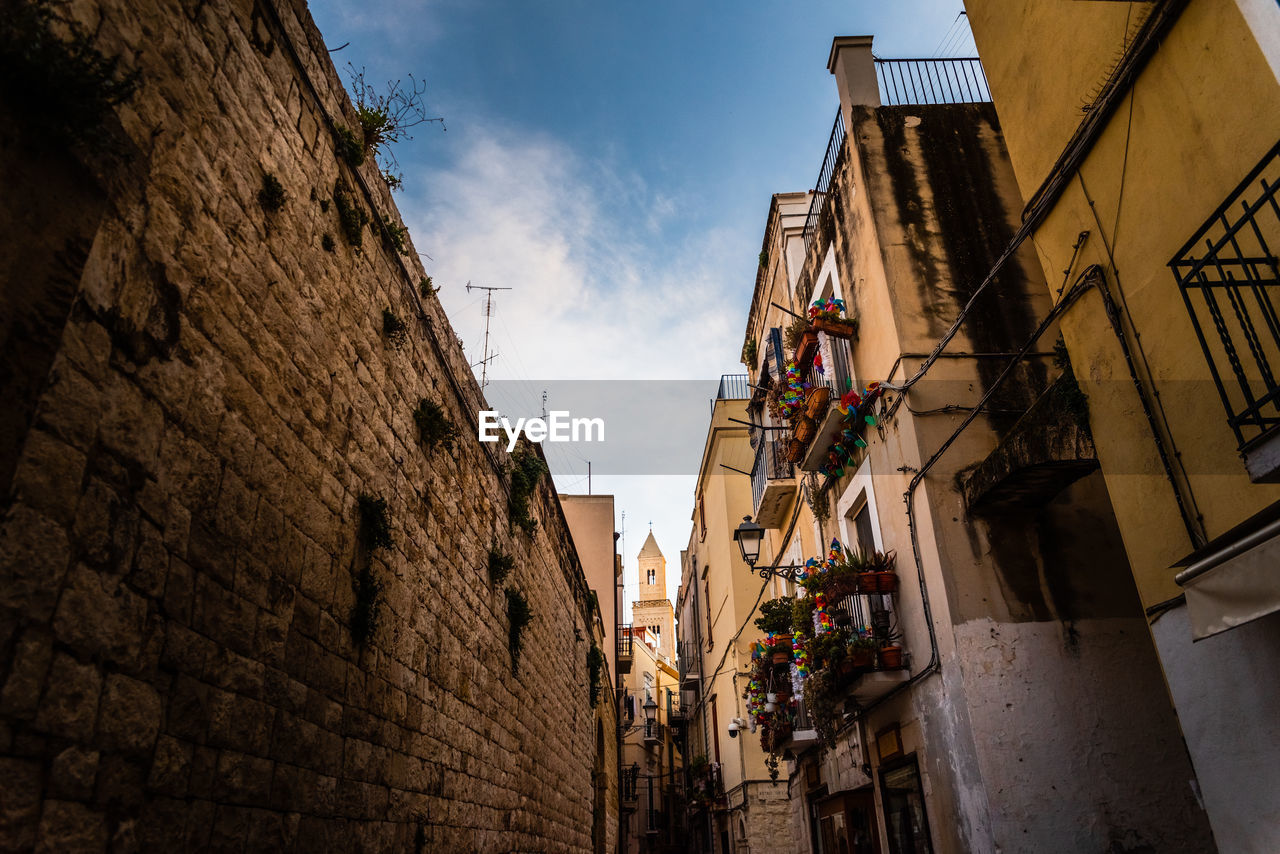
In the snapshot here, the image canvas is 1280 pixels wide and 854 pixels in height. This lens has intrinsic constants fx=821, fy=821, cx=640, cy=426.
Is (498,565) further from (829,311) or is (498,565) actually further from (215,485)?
(215,485)

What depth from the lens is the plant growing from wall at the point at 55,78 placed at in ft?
8.39

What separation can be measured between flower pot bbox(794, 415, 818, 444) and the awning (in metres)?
5.98

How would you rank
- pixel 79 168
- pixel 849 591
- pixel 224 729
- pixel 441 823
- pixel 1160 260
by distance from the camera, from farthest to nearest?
pixel 849 591, pixel 441 823, pixel 1160 260, pixel 224 729, pixel 79 168

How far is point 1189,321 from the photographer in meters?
4.25

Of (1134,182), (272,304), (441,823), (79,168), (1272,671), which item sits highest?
(1134,182)

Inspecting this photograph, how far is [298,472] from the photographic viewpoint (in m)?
4.36

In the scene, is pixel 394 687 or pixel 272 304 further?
pixel 394 687

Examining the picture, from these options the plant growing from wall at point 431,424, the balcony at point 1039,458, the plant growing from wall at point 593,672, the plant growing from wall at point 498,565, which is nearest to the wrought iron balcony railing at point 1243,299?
the balcony at point 1039,458

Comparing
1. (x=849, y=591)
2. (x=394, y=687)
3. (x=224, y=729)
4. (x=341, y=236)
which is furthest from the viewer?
(x=849, y=591)

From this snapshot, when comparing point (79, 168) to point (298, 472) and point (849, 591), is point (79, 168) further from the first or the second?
point (849, 591)

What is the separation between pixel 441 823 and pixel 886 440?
17.9 ft

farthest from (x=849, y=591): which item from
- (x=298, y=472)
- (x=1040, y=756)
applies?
(x=298, y=472)

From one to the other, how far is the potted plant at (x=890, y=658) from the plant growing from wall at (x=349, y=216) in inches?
232

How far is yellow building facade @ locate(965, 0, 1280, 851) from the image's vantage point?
3.69 meters
